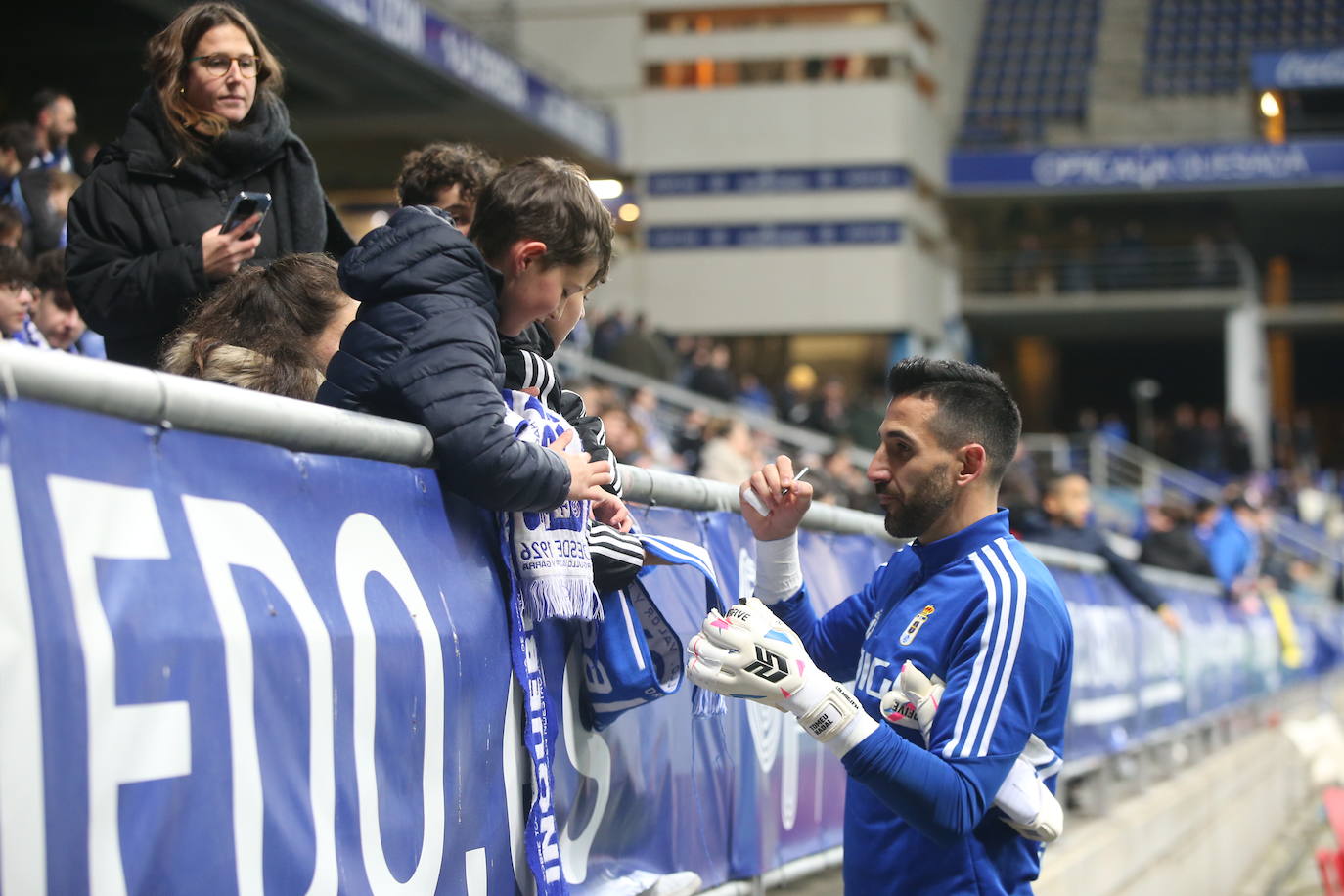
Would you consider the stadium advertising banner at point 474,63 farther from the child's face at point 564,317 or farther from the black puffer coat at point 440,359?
the black puffer coat at point 440,359

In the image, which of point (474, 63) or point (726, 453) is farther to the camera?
point (474, 63)

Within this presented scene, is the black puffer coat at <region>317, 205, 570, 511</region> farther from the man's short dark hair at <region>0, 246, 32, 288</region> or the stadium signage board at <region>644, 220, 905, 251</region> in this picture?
the stadium signage board at <region>644, 220, 905, 251</region>

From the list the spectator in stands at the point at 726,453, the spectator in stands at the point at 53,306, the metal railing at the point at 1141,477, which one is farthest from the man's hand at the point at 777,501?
the metal railing at the point at 1141,477

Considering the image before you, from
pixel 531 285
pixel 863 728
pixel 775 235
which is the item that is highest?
pixel 775 235

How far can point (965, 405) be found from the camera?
10.2 ft

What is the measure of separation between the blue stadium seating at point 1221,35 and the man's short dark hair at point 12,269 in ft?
115

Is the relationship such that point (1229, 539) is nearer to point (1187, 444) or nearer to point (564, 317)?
point (564, 317)

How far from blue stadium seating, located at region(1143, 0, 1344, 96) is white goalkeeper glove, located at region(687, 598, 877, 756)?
3633 cm

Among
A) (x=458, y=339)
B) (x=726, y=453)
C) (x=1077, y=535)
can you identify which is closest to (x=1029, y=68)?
(x=726, y=453)

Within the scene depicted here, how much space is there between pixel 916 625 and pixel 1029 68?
35983 mm

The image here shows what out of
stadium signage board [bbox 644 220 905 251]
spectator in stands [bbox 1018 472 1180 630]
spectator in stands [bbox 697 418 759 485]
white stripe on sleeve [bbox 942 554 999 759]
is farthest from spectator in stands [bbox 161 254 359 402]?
stadium signage board [bbox 644 220 905 251]

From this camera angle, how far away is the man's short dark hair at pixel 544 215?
2725 millimetres

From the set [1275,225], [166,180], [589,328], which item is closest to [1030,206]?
[1275,225]

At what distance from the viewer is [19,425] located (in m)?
1.84
